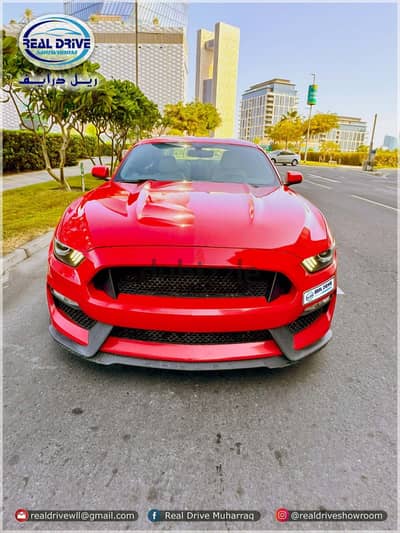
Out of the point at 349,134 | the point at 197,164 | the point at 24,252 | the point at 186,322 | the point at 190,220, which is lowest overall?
the point at 24,252

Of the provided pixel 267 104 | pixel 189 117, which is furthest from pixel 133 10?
pixel 267 104

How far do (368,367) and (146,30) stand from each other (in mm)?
92891

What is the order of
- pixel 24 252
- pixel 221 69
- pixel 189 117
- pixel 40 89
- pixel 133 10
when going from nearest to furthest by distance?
pixel 24 252, pixel 40 89, pixel 189 117, pixel 133 10, pixel 221 69

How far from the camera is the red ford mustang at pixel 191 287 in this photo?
1862 mm

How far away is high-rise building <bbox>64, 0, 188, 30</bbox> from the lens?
9119cm

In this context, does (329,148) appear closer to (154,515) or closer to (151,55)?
(151,55)

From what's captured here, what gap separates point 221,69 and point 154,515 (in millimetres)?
133016

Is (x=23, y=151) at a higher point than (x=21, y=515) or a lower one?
higher

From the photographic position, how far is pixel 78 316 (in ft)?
6.74

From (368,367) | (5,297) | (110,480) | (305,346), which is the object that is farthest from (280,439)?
(5,297)

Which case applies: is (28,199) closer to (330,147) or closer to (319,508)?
(319,508)

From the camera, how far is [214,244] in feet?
6.21

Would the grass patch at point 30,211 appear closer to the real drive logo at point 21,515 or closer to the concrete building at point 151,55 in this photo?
the real drive logo at point 21,515

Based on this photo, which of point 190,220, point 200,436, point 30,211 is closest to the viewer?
point 200,436
